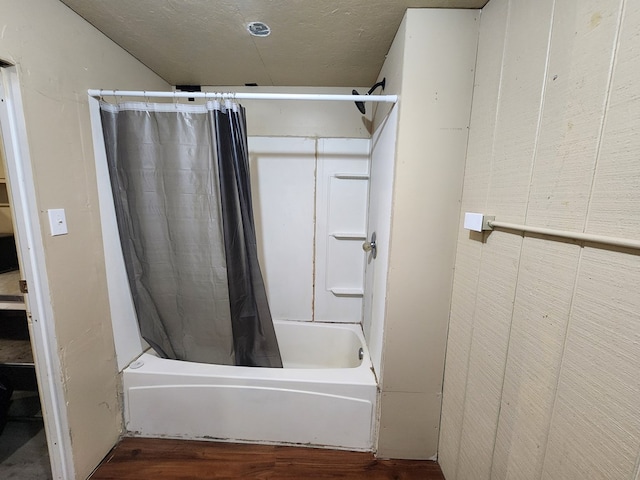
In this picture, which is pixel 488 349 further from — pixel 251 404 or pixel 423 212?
pixel 251 404

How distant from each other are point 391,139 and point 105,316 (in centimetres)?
168

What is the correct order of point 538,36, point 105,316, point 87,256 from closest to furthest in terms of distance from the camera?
point 538,36 → point 87,256 → point 105,316

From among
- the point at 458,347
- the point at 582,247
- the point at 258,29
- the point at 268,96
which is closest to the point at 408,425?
the point at 458,347

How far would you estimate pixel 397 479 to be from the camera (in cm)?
120

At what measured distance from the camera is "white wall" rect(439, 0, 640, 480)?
525mm

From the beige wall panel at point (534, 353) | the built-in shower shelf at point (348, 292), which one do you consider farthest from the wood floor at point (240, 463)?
the built-in shower shelf at point (348, 292)

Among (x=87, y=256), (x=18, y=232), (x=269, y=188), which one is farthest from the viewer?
(x=269, y=188)

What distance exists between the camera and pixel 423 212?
1104 mm

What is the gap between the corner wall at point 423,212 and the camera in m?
1.02

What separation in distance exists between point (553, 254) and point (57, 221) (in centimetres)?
174

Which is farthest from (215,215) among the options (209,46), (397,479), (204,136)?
(397,479)

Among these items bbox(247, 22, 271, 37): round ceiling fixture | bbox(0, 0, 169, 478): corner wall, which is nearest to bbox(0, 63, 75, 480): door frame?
bbox(0, 0, 169, 478): corner wall

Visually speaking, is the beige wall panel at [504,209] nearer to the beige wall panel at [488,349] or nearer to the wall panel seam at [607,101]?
the beige wall panel at [488,349]

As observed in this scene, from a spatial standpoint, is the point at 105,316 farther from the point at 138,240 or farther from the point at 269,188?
the point at 269,188
